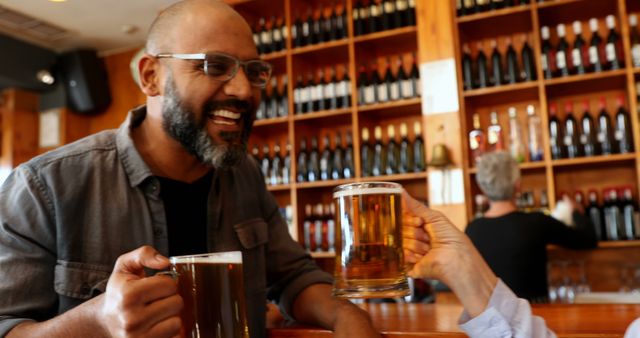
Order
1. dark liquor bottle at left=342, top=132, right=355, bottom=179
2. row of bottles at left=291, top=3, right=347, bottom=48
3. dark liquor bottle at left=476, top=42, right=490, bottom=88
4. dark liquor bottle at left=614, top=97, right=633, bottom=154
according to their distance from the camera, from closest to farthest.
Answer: dark liquor bottle at left=614, top=97, right=633, bottom=154 → dark liquor bottle at left=476, top=42, right=490, bottom=88 → dark liquor bottle at left=342, top=132, right=355, bottom=179 → row of bottles at left=291, top=3, right=347, bottom=48

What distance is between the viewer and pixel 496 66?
3590 millimetres

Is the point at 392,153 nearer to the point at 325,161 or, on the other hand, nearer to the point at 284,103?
the point at 325,161

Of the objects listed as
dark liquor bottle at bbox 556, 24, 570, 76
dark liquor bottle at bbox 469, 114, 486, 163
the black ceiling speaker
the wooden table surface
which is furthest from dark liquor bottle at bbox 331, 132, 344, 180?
the wooden table surface

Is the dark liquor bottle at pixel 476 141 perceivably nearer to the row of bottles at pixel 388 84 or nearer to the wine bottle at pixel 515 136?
the wine bottle at pixel 515 136

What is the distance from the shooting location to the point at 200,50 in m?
1.17

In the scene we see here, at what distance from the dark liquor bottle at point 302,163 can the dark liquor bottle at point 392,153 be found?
0.61 m

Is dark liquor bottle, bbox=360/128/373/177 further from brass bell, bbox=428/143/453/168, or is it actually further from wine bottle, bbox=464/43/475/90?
wine bottle, bbox=464/43/475/90

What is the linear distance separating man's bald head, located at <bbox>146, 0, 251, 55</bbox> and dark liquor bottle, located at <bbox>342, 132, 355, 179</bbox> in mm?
2638

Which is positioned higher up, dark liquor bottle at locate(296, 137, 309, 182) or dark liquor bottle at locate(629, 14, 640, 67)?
dark liquor bottle at locate(629, 14, 640, 67)

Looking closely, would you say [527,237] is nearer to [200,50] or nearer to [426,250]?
[426,250]

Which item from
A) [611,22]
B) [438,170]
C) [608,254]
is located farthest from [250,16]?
[608,254]

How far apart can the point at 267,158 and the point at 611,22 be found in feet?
8.26

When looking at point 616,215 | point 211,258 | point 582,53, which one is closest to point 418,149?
point 582,53

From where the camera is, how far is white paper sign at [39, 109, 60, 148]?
525cm
